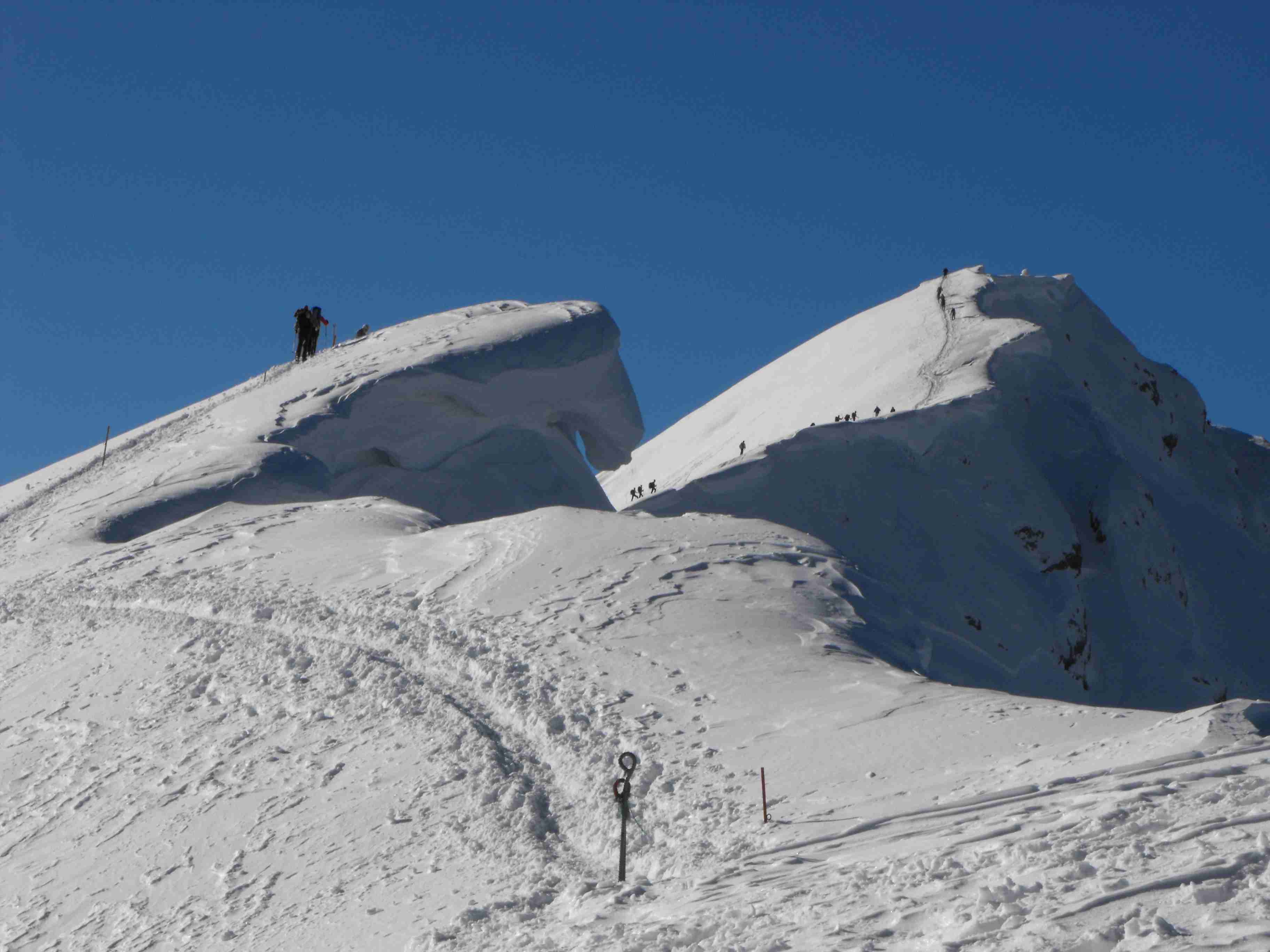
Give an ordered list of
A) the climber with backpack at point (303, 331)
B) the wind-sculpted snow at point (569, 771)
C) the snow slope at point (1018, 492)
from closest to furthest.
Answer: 1. the wind-sculpted snow at point (569, 771)
2. the snow slope at point (1018, 492)
3. the climber with backpack at point (303, 331)

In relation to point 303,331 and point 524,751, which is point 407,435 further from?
point 524,751

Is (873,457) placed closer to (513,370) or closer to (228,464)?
(513,370)

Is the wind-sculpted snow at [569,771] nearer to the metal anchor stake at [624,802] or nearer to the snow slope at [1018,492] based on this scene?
the metal anchor stake at [624,802]

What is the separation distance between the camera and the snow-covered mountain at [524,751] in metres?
7.41

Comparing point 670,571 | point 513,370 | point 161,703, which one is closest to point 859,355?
point 513,370

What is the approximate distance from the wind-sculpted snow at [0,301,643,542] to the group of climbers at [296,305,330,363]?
3.85ft

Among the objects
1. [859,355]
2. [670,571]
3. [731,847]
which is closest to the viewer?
[731,847]

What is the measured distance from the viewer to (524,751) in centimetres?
1146

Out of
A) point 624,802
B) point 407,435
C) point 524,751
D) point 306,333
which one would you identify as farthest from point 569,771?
point 306,333

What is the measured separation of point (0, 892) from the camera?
11.1 meters

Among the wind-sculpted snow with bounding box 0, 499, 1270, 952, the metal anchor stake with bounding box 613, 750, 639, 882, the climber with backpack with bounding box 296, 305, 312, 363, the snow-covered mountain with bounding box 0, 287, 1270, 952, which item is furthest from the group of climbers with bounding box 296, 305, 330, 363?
the metal anchor stake with bounding box 613, 750, 639, 882

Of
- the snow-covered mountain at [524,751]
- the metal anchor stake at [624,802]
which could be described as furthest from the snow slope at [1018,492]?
the metal anchor stake at [624,802]

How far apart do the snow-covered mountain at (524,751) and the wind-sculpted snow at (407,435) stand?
162mm

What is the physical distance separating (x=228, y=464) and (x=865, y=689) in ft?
46.9
